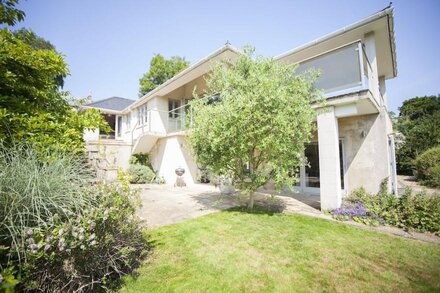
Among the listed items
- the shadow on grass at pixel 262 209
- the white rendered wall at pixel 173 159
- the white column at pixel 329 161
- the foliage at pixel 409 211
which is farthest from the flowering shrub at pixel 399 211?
the white rendered wall at pixel 173 159

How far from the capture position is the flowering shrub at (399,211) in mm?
5688

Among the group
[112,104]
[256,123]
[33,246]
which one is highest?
[112,104]

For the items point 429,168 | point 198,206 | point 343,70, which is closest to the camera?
point 343,70

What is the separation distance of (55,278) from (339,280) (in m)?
4.45

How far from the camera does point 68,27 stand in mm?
9922

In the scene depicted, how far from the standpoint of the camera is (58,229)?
8.68 feet

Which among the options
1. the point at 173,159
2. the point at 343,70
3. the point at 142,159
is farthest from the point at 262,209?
the point at 142,159

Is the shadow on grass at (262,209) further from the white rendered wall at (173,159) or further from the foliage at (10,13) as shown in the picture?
the foliage at (10,13)

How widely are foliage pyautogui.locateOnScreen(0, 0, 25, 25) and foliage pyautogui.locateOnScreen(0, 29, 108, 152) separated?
0.24m

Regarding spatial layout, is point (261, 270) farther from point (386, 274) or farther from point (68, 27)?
point (68, 27)

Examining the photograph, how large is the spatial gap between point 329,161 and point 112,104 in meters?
25.7

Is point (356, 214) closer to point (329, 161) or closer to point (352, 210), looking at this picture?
point (352, 210)

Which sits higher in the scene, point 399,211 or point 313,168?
point 313,168

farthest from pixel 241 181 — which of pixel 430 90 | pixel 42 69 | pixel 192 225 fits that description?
pixel 430 90
